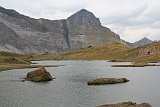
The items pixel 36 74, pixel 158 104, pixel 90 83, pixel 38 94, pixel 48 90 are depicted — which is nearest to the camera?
pixel 158 104

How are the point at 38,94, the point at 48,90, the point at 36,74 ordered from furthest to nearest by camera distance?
the point at 36,74, the point at 48,90, the point at 38,94

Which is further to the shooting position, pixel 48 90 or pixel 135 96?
pixel 48 90

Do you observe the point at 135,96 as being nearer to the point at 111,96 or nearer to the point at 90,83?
the point at 111,96

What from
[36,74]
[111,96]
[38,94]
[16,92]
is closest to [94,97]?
[111,96]

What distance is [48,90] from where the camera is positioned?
3302 inches

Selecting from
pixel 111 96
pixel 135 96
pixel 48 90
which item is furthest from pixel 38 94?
pixel 135 96

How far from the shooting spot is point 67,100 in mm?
66750

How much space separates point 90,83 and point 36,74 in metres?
26.4

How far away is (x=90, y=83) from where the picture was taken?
315 feet

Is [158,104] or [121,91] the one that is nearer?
[158,104]

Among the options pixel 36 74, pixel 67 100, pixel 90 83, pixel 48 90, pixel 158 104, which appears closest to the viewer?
pixel 158 104

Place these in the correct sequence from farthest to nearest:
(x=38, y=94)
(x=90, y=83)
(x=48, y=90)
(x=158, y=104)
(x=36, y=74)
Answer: (x=36, y=74) < (x=90, y=83) < (x=48, y=90) < (x=38, y=94) < (x=158, y=104)

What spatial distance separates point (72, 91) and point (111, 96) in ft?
47.2

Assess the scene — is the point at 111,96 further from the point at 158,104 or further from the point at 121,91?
the point at 158,104
